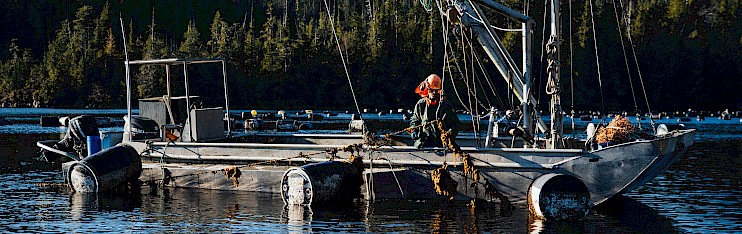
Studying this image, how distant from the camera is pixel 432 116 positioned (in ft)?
77.6

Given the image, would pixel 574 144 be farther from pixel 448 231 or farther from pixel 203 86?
pixel 203 86

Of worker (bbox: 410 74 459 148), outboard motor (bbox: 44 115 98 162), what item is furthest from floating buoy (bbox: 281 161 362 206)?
outboard motor (bbox: 44 115 98 162)

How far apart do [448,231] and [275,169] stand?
20.8 ft

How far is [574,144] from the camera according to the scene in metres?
25.8

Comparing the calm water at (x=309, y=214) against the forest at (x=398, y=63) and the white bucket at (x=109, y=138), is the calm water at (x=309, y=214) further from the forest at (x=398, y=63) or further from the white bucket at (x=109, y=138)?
the forest at (x=398, y=63)

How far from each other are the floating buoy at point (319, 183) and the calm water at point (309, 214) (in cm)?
31

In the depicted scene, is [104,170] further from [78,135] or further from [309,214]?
[309,214]

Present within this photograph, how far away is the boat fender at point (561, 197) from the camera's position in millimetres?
21016

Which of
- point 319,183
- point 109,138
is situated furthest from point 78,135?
point 319,183

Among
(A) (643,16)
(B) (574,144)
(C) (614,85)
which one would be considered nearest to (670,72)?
(C) (614,85)

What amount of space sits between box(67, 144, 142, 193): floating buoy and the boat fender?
35.6 ft

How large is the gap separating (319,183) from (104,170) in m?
6.37

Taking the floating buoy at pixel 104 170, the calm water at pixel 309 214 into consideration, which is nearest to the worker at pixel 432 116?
the calm water at pixel 309 214

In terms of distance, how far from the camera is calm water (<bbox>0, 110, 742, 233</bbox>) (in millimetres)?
20703
